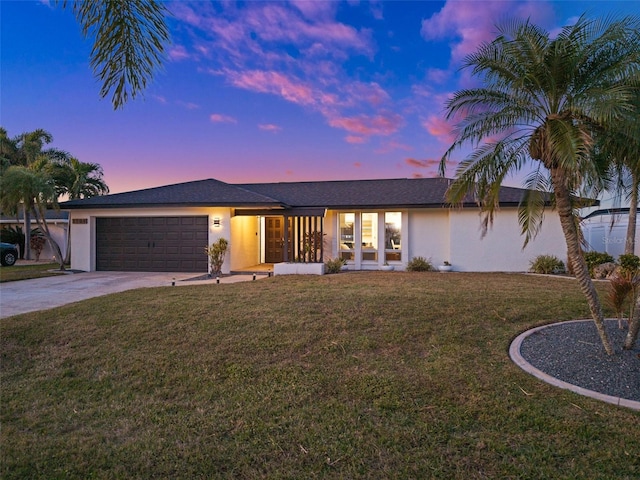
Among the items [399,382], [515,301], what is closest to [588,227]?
[515,301]

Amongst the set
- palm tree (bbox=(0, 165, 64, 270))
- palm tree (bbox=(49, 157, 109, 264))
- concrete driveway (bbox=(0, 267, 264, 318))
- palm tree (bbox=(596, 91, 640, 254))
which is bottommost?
concrete driveway (bbox=(0, 267, 264, 318))

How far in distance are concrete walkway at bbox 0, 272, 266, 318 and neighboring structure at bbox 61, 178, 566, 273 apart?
1.32 metres

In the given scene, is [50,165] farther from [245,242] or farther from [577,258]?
[577,258]

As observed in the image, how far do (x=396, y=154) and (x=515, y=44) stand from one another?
12379 millimetres

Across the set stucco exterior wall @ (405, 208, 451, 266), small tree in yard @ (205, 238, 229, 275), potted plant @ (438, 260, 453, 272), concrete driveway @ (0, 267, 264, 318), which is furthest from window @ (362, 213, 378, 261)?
small tree in yard @ (205, 238, 229, 275)

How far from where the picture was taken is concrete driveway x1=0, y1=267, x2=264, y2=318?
9430 millimetres

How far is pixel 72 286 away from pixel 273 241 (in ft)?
29.4

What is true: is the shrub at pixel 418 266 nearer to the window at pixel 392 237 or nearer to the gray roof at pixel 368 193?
the window at pixel 392 237

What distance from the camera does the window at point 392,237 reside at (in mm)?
16281

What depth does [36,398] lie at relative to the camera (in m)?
4.65

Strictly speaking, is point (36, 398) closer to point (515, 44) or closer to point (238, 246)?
point (515, 44)

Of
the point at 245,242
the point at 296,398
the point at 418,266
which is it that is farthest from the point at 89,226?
the point at 296,398

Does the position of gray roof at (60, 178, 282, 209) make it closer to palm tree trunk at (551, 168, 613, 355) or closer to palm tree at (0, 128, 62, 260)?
palm tree trunk at (551, 168, 613, 355)

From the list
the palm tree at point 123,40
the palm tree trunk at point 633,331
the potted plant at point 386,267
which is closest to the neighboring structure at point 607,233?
the potted plant at point 386,267
